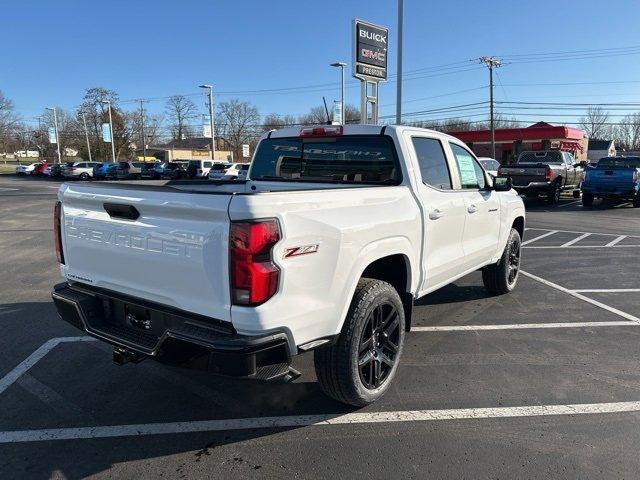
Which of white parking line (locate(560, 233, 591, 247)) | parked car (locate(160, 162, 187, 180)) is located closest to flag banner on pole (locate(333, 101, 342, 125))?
white parking line (locate(560, 233, 591, 247))

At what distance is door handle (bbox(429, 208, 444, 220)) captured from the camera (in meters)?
4.03

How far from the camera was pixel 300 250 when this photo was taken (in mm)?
2684

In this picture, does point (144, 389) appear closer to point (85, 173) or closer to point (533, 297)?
point (533, 297)

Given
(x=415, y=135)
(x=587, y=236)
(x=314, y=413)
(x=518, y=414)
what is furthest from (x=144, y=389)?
(x=587, y=236)

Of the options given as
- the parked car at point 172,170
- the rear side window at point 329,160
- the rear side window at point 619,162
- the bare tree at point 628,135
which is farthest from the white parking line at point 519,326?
the bare tree at point 628,135

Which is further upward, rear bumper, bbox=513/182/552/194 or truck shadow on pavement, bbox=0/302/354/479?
rear bumper, bbox=513/182/552/194

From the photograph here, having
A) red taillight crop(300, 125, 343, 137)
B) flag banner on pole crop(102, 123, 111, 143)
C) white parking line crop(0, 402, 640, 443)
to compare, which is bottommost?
white parking line crop(0, 402, 640, 443)

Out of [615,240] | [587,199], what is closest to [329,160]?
[615,240]

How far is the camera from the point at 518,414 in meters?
3.43

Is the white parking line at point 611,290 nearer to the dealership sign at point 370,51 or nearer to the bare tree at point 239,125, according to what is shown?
the dealership sign at point 370,51

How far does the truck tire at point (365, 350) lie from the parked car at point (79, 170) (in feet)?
151

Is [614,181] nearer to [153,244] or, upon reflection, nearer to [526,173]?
[526,173]

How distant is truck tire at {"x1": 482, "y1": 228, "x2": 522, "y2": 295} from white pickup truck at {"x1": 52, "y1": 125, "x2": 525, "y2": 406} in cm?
180

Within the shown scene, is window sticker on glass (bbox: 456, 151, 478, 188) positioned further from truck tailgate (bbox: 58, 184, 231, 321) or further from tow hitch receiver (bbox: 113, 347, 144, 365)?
tow hitch receiver (bbox: 113, 347, 144, 365)
